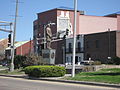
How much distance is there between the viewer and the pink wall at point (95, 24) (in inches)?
3701

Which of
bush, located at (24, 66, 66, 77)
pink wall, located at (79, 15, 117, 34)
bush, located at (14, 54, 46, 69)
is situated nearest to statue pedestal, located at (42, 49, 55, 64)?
bush, located at (14, 54, 46, 69)

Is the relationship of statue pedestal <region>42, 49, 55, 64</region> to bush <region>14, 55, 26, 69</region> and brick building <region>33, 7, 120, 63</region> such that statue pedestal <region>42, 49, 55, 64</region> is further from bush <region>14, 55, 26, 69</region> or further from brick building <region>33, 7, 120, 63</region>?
brick building <region>33, 7, 120, 63</region>

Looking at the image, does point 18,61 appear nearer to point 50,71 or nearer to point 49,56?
point 49,56

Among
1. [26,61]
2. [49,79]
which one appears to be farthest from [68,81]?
[26,61]

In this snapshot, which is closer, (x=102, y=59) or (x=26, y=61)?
(x=26, y=61)

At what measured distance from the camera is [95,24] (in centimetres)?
9550

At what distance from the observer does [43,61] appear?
3597cm

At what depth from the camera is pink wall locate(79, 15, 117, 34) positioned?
94000 mm

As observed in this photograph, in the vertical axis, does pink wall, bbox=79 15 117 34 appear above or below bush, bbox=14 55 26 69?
above

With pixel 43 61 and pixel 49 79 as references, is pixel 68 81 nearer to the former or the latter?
pixel 49 79

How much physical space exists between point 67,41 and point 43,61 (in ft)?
161

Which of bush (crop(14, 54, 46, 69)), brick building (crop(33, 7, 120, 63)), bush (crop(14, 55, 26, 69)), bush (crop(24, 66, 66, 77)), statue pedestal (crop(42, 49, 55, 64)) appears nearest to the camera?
bush (crop(24, 66, 66, 77))

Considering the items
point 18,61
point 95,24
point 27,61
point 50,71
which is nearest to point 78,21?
point 95,24

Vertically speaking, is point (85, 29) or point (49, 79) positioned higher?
point (85, 29)
